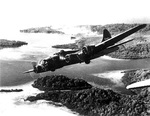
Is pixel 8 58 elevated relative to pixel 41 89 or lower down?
elevated

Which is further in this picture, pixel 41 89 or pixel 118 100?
pixel 41 89

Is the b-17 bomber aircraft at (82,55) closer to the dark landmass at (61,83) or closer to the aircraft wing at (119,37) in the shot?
the aircraft wing at (119,37)

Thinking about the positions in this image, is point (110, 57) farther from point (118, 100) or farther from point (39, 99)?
point (39, 99)

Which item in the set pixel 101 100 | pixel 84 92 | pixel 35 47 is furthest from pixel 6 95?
pixel 35 47

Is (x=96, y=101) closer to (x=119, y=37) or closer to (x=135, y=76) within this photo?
(x=135, y=76)

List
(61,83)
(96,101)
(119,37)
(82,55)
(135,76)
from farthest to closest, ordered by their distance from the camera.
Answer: (135,76)
(61,83)
(96,101)
(82,55)
(119,37)

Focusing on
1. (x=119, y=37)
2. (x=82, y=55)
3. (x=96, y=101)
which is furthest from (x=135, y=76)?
(x=82, y=55)
